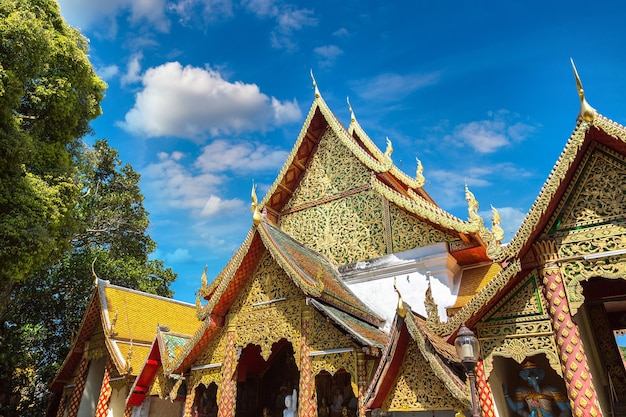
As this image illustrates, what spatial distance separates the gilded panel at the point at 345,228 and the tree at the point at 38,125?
5.19 meters

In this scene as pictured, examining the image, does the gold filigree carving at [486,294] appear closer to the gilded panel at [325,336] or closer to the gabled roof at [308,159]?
the gilded panel at [325,336]

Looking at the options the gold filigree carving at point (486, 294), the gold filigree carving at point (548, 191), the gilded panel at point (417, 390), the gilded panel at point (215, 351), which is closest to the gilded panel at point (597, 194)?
the gold filigree carving at point (548, 191)

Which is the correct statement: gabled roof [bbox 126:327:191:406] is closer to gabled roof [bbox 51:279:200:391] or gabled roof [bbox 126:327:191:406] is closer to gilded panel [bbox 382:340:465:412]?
gabled roof [bbox 51:279:200:391]

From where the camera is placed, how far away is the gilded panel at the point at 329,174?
1005cm

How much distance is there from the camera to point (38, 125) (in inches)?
382

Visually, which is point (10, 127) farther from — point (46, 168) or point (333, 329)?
point (333, 329)

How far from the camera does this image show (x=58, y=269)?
17.3 meters

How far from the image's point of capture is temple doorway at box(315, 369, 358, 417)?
7617 millimetres

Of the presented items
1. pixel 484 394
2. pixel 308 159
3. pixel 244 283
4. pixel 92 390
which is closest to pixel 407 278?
pixel 244 283

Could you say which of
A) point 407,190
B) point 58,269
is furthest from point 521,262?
point 58,269

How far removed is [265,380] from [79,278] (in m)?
11.8

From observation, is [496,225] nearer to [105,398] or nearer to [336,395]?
[336,395]

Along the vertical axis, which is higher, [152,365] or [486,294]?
[486,294]

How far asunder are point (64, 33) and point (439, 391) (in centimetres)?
1107
